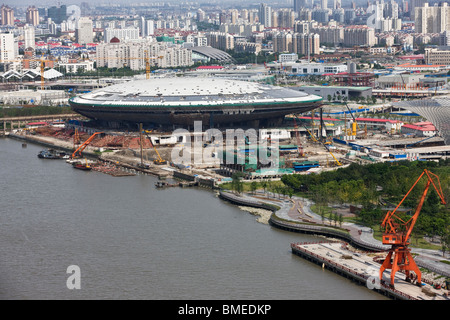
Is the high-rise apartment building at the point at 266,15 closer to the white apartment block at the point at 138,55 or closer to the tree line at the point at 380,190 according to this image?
the white apartment block at the point at 138,55

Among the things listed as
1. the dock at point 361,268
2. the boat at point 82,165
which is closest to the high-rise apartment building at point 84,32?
the boat at point 82,165

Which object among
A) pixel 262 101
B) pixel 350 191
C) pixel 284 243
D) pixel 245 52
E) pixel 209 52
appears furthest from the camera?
pixel 245 52

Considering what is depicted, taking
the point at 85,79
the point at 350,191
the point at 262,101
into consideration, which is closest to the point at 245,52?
the point at 85,79

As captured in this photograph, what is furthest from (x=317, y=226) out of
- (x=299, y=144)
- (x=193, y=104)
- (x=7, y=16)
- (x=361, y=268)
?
(x=7, y=16)

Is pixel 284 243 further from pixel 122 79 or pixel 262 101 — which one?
pixel 122 79

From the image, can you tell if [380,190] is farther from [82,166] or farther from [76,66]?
[76,66]

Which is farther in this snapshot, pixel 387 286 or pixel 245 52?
pixel 245 52

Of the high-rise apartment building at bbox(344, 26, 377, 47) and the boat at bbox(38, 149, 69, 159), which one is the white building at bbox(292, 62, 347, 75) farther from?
the boat at bbox(38, 149, 69, 159)

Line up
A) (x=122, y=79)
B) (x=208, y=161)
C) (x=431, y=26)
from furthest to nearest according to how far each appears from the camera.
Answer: (x=431, y=26)
(x=122, y=79)
(x=208, y=161)
